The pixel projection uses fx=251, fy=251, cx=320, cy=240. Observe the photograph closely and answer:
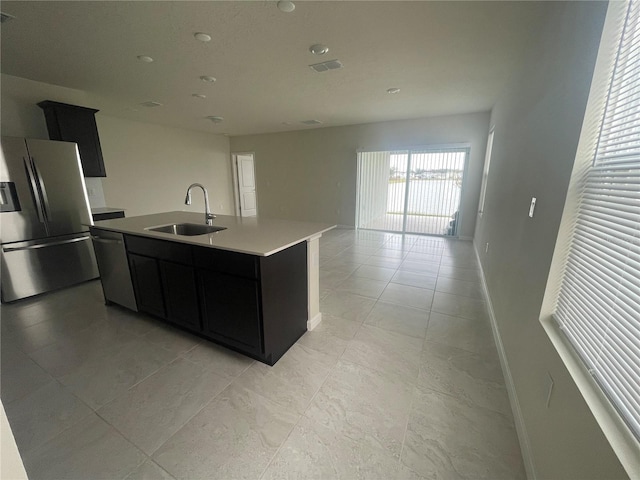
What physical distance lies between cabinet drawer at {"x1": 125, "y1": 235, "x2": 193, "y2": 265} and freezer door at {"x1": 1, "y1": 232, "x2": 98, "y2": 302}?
171cm

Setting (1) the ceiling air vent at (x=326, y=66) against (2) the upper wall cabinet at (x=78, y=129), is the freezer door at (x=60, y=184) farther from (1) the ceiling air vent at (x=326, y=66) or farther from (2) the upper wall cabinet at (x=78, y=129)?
(1) the ceiling air vent at (x=326, y=66)

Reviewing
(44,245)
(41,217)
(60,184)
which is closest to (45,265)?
(44,245)

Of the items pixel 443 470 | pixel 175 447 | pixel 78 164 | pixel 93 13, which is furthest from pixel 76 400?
pixel 78 164

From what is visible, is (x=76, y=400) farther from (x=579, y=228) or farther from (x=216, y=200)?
(x=216, y=200)

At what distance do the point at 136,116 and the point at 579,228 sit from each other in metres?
6.65

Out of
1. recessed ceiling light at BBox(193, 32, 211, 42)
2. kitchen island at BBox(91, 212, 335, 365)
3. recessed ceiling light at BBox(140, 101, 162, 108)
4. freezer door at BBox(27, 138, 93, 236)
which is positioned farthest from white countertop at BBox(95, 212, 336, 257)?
recessed ceiling light at BBox(140, 101, 162, 108)

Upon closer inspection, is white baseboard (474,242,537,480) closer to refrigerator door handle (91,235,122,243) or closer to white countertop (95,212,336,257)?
white countertop (95,212,336,257)

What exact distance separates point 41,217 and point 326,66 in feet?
12.6

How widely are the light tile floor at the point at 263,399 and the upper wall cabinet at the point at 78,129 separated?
6.82ft

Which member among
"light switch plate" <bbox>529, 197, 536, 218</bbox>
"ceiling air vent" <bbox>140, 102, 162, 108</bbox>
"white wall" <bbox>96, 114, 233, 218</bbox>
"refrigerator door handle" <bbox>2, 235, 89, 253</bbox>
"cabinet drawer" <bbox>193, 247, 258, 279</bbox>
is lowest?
"refrigerator door handle" <bbox>2, 235, 89, 253</bbox>

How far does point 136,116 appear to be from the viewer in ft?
16.5

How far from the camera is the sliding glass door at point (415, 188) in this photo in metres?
5.59

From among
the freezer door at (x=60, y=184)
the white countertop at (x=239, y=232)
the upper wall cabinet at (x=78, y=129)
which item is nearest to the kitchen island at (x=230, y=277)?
the white countertop at (x=239, y=232)

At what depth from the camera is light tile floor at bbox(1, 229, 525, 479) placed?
1.29 m
